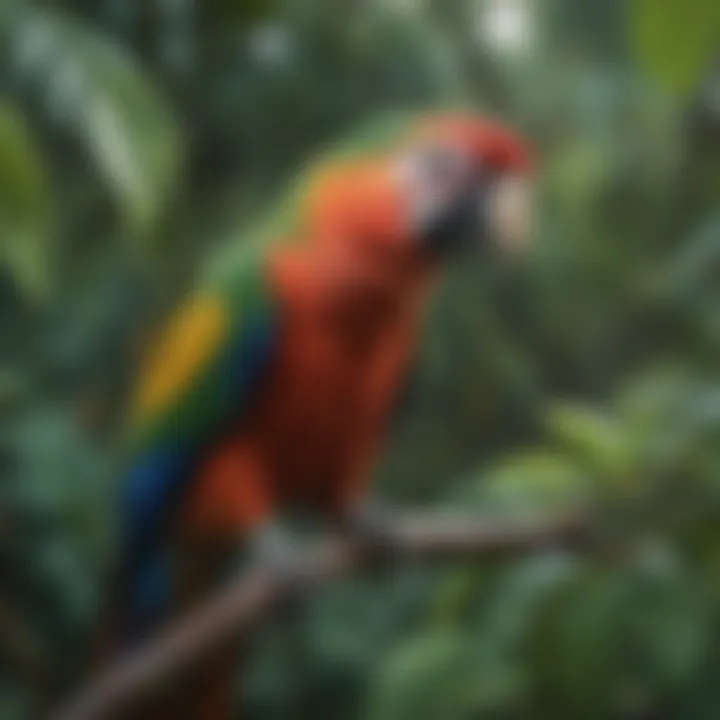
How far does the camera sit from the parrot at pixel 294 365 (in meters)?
0.85

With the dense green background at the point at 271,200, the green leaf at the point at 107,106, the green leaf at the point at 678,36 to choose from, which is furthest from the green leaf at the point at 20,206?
the green leaf at the point at 678,36

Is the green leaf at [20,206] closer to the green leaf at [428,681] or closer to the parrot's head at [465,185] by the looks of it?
the green leaf at [428,681]

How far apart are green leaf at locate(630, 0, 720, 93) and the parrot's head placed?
624 mm

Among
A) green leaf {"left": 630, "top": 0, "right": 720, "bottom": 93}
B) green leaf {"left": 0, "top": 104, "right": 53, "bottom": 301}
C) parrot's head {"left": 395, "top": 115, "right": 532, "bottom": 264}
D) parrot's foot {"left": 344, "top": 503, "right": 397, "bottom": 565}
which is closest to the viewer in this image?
green leaf {"left": 630, "top": 0, "right": 720, "bottom": 93}

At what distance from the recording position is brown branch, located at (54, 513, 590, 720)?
59 cm

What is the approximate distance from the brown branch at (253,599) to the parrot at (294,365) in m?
0.11

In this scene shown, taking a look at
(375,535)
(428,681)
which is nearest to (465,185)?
(375,535)

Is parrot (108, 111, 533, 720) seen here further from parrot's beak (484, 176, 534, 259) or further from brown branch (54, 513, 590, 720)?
brown branch (54, 513, 590, 720)

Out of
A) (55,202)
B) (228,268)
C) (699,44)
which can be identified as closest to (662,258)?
(228,268)

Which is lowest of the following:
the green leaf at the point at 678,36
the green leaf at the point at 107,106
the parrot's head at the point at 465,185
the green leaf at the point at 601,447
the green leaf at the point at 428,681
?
the green leaf at the point at 678,36

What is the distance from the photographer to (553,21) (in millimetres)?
1028

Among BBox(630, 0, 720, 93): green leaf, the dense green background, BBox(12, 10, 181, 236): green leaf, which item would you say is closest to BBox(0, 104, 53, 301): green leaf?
BBox(12, 10, 181, 236): green leaf

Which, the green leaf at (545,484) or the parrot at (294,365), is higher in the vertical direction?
the parrot at (294,365)

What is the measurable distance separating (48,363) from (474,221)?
11.4 inches
